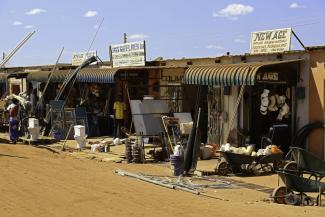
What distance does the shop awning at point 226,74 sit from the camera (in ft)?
48.5

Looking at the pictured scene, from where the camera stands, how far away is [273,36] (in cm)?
1605

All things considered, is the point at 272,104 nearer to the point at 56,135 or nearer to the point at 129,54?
the point at 129,54

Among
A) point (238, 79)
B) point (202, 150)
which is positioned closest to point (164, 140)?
point (202, 150)

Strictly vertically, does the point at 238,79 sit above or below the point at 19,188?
above

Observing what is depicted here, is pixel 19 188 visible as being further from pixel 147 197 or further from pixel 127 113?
pixel 127 113

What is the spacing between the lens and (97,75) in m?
22.4

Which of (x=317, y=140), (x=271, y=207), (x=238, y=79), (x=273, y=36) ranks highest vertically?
(x=273, y=36)

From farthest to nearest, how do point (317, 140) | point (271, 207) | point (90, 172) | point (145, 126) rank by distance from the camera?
point (145, 126), point (317, 140), point (90, 172), point (271, 207)

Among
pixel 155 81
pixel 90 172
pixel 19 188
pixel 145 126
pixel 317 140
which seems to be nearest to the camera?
pixel 19 188

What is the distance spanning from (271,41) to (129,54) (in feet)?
25.5

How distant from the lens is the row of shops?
14766mm

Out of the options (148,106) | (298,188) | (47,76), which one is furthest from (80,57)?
(298,188)

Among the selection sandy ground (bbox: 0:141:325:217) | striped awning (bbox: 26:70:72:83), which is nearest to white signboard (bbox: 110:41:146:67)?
striped awning (bbox: 26:70:72:83)

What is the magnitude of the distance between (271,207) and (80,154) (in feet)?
30.1
